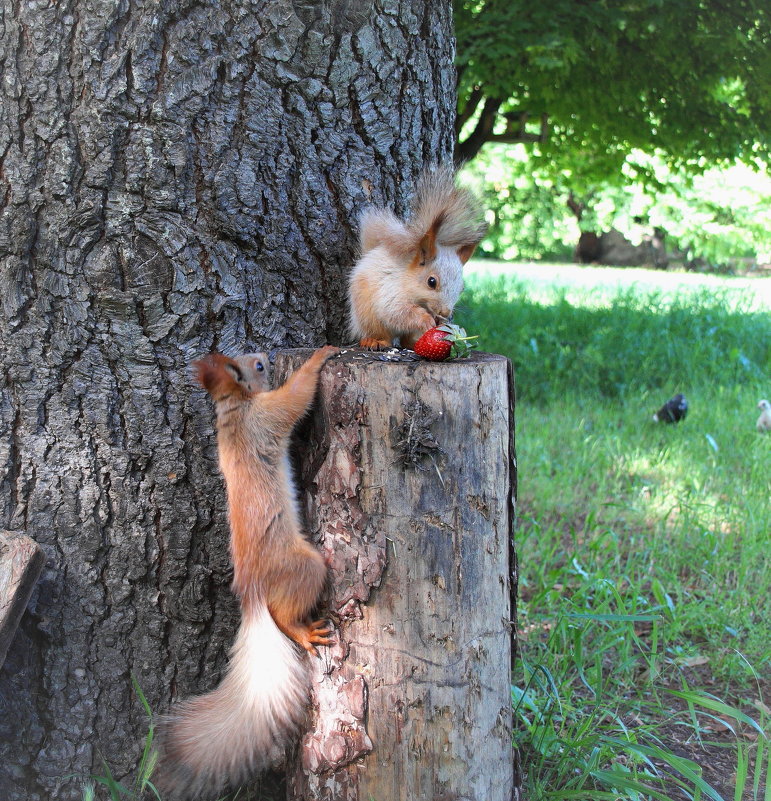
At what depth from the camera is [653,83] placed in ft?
20.5

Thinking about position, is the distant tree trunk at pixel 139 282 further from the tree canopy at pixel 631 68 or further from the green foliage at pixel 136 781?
the tree canopy at pixel 631 68

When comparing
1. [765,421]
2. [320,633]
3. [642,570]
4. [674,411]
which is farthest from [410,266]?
[765,421]

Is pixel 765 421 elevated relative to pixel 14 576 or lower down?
lower down

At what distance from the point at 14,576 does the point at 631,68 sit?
6.20 m

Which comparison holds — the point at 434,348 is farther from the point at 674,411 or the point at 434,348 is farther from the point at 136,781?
the point at 674,411

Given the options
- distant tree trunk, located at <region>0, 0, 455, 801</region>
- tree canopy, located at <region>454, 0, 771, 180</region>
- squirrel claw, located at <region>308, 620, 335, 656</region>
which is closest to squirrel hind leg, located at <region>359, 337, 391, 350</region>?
distant tree trunk, located at <region>0, 0, 455, 801</region>

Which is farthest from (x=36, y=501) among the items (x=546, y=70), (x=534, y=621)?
(x=546, y=70)

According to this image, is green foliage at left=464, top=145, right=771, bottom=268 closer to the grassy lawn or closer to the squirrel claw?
the grassy lawn

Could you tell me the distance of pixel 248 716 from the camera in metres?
1.67

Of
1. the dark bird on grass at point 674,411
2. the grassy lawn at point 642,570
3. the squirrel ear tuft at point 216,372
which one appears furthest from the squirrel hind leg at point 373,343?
the dark bird on grass at point 674,411

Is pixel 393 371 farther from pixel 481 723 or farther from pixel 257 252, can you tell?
pixel 481 723

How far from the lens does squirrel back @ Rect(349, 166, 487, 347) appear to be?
1.96 m

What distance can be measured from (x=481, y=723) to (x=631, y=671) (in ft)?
4.07

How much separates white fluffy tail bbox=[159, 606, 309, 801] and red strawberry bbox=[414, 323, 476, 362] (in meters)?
0.68
